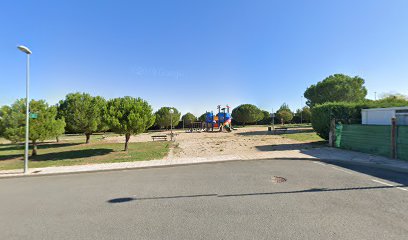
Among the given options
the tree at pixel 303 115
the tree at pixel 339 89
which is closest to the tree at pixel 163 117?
the tree at pixel 339 89

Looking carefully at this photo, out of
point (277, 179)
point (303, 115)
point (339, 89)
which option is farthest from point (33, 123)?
point (303, 115)

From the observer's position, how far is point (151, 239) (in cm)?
352

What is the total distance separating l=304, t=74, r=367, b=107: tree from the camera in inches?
1461

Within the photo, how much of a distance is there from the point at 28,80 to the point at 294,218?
13258 millimetres

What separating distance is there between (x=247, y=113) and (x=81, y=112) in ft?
140

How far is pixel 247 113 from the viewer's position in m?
55.5

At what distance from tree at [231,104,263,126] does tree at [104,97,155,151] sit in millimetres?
43628

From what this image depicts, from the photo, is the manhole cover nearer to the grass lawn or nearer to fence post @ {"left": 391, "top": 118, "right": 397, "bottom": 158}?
the grass lawn

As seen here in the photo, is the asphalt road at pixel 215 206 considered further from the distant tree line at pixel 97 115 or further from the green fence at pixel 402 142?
the distant tree line at pixel 97 115

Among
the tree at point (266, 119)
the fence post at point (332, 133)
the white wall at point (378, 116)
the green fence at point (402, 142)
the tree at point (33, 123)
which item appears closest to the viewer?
the green fence at point (402, 142)

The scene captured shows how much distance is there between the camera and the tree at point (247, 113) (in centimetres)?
5550

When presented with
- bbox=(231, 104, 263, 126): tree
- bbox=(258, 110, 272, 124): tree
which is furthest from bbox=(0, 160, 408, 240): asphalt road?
bbox=(258, 110, 272, 124): tree

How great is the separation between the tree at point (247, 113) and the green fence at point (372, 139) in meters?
41.3

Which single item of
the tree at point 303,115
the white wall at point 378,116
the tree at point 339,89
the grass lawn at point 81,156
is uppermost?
the tree at point 339,89
